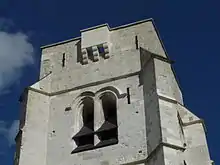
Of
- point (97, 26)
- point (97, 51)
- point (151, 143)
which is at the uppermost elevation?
point (97, 26)

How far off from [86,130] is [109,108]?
42.6 inches

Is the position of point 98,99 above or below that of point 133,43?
below

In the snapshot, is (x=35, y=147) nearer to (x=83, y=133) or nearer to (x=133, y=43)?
(x=83, y=133)

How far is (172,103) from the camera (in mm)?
14219

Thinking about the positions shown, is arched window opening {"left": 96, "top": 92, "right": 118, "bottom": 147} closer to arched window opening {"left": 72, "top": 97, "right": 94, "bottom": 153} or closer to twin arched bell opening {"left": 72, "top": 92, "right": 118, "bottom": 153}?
twin arched bell opening {"left": 72, "top": 92, "right": 118, "bottom": 153}

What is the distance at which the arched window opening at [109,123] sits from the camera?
1452cm

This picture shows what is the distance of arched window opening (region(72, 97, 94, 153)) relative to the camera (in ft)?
48.0

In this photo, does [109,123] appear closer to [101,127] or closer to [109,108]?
[101,127]

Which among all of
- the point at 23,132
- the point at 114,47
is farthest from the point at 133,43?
the point at 23,132

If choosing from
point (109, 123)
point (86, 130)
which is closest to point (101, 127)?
point (109, 123)

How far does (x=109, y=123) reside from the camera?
15094 mm

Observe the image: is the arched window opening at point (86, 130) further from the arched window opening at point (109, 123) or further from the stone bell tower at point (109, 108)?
the arched window opening at point (109, 123)

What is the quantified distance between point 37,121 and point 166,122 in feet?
13.0

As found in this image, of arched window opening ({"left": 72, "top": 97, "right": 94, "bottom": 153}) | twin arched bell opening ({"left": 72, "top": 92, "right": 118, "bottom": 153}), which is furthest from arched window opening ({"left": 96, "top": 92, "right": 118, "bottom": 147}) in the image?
arched window opening ({"left": 72, "top": 97, "right": 94, "bottom": 153})
